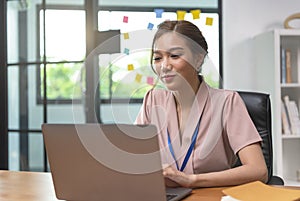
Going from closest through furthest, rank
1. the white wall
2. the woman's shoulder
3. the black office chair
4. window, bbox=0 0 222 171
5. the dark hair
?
the dark hair < the woman's shoulder < the black office chair < the white wall < window, bbox=0 0 222 171

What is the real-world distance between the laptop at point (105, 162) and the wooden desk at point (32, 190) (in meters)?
0.13

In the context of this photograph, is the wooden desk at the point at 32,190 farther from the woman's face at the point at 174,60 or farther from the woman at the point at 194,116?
the woman's face at the point at 174,60

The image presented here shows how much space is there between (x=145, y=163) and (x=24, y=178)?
77 cm

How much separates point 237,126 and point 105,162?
68 cm

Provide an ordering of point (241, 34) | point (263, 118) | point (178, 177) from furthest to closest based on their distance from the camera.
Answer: point (241, 34), point (263, 118), point (178, 177)

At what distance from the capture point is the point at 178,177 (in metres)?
1.35

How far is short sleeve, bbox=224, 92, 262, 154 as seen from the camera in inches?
62.7

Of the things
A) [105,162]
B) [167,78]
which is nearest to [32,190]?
[105,162]

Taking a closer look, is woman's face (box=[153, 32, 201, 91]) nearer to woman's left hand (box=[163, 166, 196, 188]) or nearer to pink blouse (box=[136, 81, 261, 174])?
pink blouse (box=[136, 81, 261, 174])

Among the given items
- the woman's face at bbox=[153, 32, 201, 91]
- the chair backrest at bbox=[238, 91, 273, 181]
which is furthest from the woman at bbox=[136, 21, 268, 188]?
the chair backrest at bbox=[238, 91, 273, 181]

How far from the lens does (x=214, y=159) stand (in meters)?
1.65

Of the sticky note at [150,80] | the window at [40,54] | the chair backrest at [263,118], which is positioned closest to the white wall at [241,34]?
the window at [40,54]

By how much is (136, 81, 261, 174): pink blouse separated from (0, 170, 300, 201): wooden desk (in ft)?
0.79

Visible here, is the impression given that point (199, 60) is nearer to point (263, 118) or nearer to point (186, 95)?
point (186, 95)
